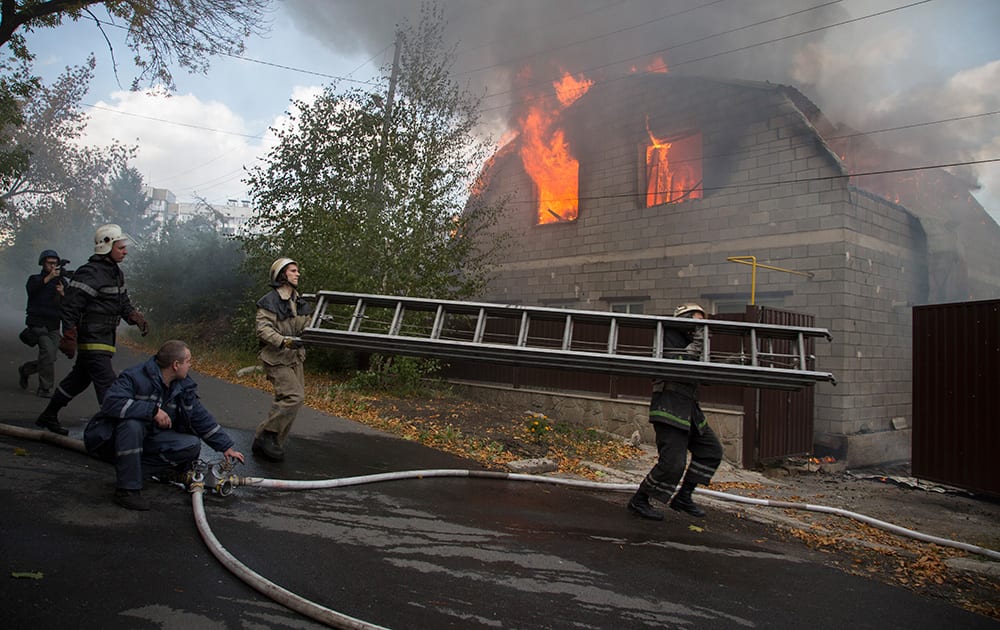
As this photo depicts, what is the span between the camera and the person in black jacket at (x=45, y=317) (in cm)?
657

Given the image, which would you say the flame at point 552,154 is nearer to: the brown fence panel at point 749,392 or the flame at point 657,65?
the flame at point 657,65

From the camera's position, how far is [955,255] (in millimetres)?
12898

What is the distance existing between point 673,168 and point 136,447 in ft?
42.7

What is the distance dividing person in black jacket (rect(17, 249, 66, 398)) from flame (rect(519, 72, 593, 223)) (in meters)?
Result: 11.7

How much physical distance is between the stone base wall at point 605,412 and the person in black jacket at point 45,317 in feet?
23.2

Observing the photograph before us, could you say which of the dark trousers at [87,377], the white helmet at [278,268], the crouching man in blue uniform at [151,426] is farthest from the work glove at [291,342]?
the dark trousers at [87,377]

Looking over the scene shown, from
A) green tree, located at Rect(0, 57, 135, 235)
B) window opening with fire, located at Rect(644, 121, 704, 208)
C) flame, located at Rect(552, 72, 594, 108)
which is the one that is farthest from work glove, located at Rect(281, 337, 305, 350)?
green tree, located at Rect(0, 57, 135, 235)

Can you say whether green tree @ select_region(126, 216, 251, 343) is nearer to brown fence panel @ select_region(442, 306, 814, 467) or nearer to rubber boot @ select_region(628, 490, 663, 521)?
brown fence panel @ select_region(442, 306, 814, 467)

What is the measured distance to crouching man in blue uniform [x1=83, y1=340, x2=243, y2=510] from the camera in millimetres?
3578

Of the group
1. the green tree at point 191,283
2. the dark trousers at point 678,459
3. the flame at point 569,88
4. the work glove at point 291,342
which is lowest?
the dark trousers at point 678,459

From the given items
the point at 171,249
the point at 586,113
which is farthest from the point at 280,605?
the point at 171,249

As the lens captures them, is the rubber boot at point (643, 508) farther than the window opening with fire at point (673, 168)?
No

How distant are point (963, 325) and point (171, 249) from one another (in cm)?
2074

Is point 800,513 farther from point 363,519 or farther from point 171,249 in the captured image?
point 171,249
